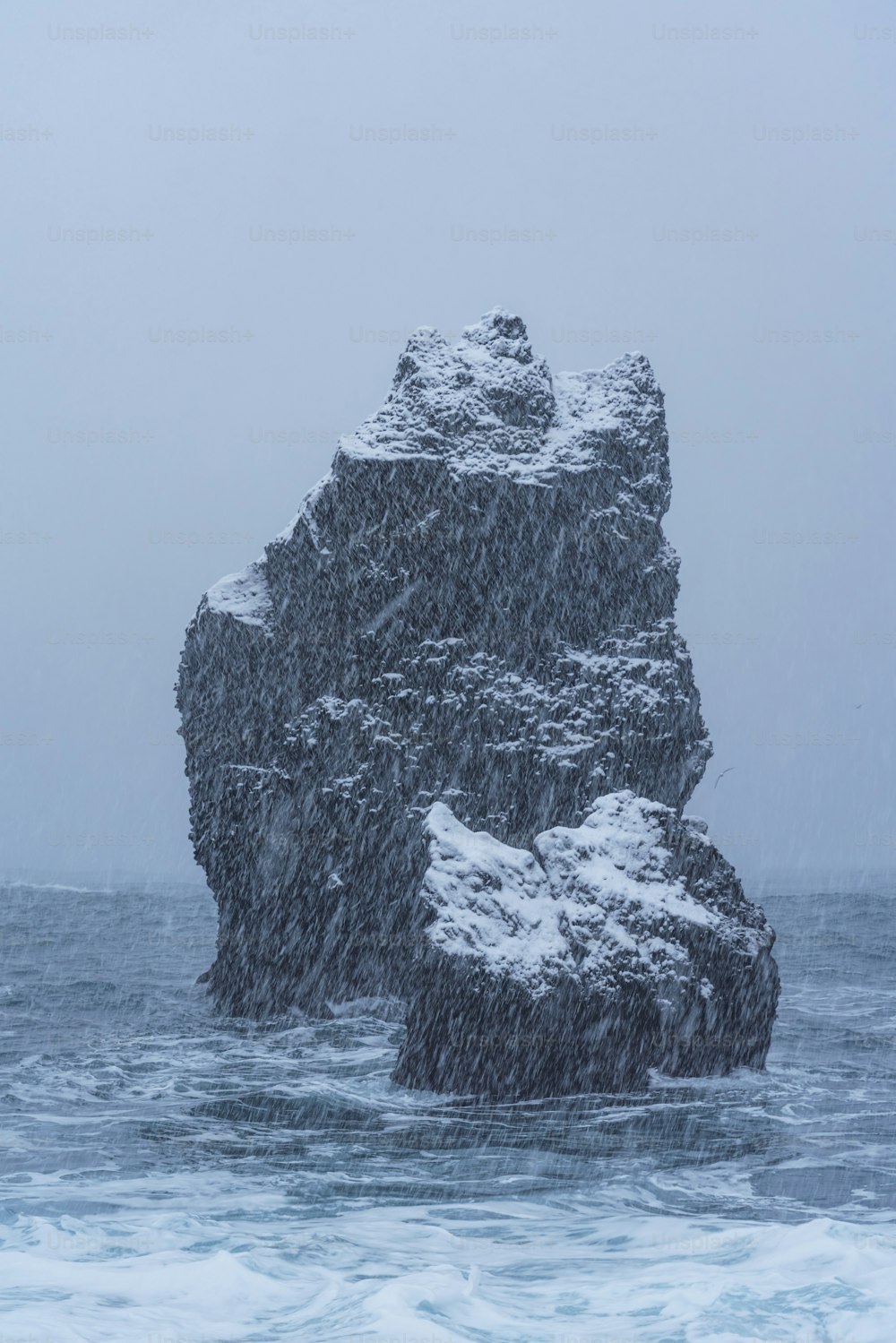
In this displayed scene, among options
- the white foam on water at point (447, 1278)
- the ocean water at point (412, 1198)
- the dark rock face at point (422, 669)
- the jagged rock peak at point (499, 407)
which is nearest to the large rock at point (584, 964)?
the ocean water at point (412, 1198)

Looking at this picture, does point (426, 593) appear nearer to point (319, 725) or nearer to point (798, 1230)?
point (319, 725)

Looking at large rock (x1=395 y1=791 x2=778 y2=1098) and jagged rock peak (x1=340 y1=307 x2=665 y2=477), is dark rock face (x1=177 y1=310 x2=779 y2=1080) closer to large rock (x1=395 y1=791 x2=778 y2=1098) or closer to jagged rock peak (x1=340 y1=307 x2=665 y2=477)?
jagged rock peak (x1=340 y1=307 x2=665 y2=477)

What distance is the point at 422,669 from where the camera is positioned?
23531mm

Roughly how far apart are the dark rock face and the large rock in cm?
365

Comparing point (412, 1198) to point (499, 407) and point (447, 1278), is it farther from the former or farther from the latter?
point (499, 407)

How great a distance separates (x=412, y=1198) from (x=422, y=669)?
488 inches

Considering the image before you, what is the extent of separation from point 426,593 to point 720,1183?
13.6 m

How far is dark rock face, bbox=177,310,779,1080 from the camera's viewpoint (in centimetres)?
2286

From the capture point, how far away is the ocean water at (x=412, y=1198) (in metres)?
9.54

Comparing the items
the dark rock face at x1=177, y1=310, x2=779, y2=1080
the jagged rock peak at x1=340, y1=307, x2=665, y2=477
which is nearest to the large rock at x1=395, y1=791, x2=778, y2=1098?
the dark rock face at x1=177, y1=310, x2=779, y2=1080

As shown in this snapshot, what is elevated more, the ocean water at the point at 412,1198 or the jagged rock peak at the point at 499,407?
the jagged rock peak at the point at 499,407

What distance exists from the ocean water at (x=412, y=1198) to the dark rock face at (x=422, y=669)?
2633mm

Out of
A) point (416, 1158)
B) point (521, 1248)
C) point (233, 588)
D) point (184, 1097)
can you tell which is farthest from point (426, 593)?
point (521, 1248)

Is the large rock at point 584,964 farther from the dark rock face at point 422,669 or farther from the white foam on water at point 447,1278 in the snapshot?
the white foam on water at point 447,1278
